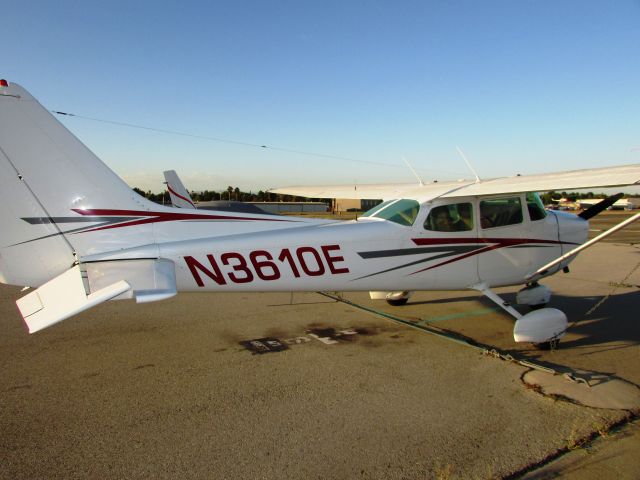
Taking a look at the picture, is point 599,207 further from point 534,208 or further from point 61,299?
point 61,299

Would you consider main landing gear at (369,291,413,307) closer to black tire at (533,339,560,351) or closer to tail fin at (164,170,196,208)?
black tire at (533,339,560,351)

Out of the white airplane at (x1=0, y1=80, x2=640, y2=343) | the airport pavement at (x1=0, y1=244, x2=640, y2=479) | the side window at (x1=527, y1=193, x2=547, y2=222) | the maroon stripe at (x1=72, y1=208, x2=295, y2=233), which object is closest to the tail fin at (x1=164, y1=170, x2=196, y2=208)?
the airport pavement at (x1=0, y1=244, x2=640, y2=479)

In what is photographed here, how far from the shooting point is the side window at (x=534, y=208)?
620cm

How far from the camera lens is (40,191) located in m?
4.19

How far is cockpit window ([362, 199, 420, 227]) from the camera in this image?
5668 millimetres

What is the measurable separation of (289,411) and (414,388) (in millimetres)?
1329

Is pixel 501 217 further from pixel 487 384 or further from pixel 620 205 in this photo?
pixel 620 205

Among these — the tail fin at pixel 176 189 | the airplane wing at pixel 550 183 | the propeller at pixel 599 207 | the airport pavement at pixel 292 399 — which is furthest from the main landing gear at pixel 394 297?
the tail fin at pixel 176 189

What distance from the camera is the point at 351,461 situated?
3.08 metres

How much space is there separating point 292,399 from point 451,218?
128 inches

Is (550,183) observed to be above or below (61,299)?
above

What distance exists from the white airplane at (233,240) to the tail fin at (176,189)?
14372 millimetres

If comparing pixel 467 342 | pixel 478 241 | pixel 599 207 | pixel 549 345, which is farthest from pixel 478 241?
pixel 599 207

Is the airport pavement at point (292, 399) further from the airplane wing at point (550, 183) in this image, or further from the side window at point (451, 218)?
the airplane wing at point (550, 183)
